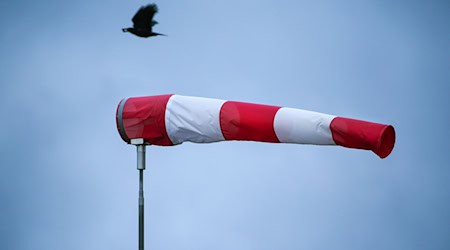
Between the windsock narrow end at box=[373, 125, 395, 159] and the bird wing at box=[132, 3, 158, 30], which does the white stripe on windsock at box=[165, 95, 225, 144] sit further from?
the windsock narrow end at box=[373, 125, 395, 159]

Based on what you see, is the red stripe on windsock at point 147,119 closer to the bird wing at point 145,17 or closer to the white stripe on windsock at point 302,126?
the bird wing at point 145,17

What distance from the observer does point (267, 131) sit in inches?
159

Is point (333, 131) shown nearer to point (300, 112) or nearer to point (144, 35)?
point (300, 112)

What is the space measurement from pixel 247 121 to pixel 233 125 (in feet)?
0.35

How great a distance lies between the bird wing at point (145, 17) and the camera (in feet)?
14.4

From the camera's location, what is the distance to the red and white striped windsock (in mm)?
3682

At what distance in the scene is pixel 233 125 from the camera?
4.14 meters

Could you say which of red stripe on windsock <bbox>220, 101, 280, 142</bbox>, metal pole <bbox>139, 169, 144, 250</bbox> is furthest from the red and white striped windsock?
metal pole <bbox>139, 169, 144, 250</bbox>

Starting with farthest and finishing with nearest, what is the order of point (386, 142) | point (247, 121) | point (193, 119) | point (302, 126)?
point (193, 119) → point (247, 121) → point (302, 126) → point (386, 142)

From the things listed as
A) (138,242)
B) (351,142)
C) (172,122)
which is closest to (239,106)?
(172,122)

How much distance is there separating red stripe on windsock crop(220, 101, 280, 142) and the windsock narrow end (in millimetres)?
705

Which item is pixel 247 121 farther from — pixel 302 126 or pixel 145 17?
pixel 145 17

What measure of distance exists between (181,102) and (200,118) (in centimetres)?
19

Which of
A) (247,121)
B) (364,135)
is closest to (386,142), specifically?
(364,135)
